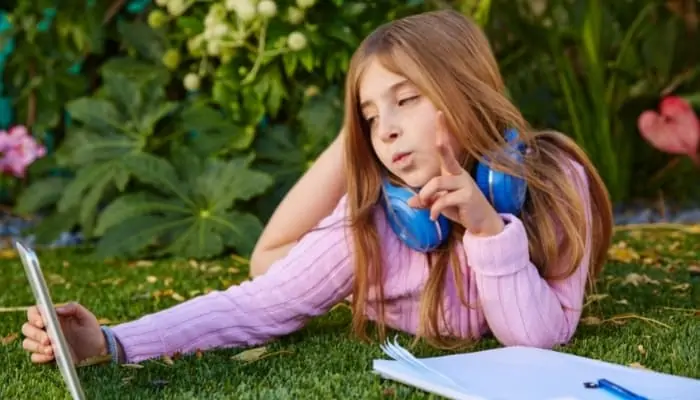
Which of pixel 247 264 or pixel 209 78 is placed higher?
pixel 209 78

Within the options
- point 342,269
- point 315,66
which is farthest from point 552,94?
point 342,269

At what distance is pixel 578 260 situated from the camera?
79.9 inches

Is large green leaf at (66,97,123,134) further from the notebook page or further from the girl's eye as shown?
the notebook page

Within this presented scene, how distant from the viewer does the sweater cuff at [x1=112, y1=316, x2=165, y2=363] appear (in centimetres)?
201

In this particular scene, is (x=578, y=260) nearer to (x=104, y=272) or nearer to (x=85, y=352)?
(x=85, y=352)

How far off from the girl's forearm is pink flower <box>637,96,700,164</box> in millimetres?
1966

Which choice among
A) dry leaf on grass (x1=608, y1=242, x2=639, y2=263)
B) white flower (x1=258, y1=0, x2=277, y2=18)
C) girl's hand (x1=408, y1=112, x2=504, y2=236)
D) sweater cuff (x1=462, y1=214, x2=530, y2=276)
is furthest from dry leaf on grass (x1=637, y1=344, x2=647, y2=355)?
white flower (x1=258, y1=0, x2=277, y2=18)

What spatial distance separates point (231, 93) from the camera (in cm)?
409

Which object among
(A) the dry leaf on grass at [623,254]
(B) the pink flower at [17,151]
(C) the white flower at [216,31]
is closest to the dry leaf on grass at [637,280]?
(A) the dry leaf on grass at [623,254]

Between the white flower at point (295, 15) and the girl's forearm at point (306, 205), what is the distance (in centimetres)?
134

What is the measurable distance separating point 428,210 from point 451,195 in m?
0.19

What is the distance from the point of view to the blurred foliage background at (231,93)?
12.6 feet

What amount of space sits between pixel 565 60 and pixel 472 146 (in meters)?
2.69

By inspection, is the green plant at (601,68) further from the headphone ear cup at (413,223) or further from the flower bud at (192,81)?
the headphone ear cup at (413,223)
